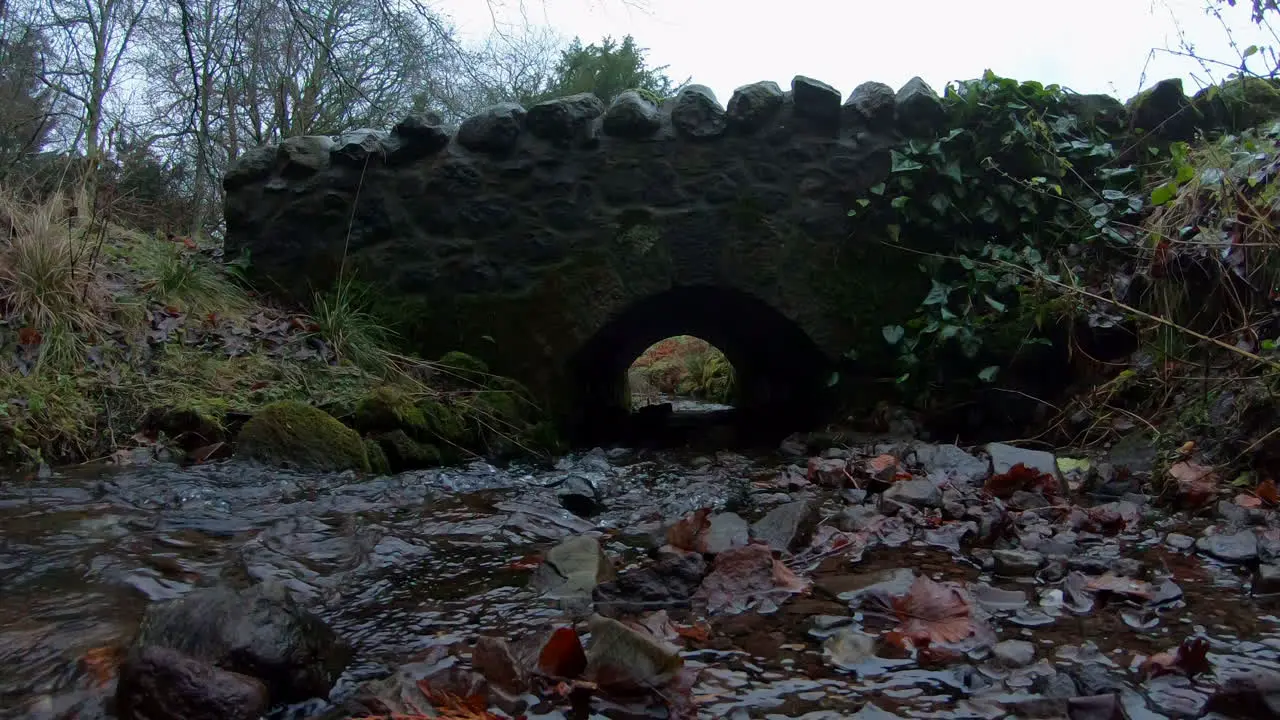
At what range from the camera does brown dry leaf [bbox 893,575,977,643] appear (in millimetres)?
1530

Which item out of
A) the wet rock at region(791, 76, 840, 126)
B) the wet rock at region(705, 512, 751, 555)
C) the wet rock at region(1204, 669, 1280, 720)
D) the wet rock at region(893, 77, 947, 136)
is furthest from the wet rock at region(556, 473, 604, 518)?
the wet rock at region(893, 77, 947, 136)

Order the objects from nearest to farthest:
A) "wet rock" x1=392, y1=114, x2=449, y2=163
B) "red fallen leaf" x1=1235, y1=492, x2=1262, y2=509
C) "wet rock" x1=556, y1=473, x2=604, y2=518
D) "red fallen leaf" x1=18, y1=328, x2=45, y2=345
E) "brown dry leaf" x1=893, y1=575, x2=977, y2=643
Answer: "brown dry leaf" x1=893, y1=575, x2=977, y2=643 → "red fallen leaf" x1=1235, y1=492, x2=1262, y2=509 → "wet rock" x1=556, y1=473, x2=604, y2=518 → "red fallen leaf" x1=18, y1=328, x2=45, y2=345 → "wet rock" x1=392, y1=114, x2=449, y2=163

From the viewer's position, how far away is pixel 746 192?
489 centimetres

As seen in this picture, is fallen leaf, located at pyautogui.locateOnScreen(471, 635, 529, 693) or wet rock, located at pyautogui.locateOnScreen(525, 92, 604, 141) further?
wet rock, located at pyautogui.locateOnScreen(525, 92, 604, 141)

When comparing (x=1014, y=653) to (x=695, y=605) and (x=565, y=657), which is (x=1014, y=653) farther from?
(x=565, y=657)

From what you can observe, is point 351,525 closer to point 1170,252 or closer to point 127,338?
point 127,338

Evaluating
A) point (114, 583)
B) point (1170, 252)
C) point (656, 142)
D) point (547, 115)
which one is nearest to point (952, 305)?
point (1170, 252)

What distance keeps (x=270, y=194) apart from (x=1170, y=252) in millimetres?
4951

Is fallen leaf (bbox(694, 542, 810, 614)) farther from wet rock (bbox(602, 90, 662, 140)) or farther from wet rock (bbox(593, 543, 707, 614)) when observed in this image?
wet rock (bbox(602, 90, 662, 140))

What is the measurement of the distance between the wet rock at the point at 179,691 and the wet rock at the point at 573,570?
76 cm

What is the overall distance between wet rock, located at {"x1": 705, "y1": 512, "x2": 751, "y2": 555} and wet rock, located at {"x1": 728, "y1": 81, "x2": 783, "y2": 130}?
8.25 feet

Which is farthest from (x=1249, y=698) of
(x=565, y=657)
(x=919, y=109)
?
(x=919, y=109)

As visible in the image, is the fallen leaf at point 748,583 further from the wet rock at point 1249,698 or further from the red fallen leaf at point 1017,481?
the red fallen leaf at point 1017,481

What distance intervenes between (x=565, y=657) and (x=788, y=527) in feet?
3.64
